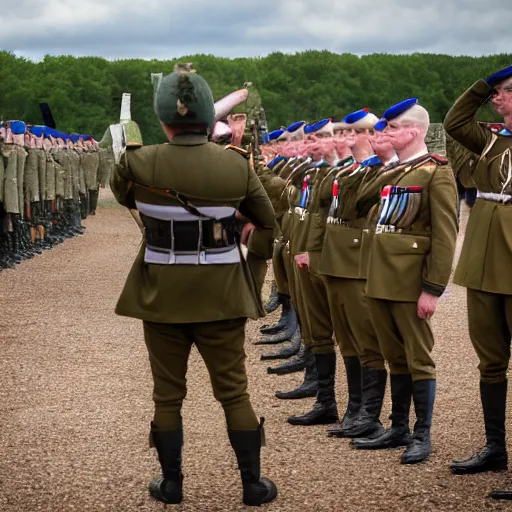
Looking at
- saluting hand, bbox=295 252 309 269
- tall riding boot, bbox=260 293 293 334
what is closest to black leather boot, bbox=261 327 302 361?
tall riding boot, bbox=260 293 293 334

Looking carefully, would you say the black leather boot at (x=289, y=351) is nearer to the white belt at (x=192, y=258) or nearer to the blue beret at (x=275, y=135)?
the blue beret at (x=275, y=135)

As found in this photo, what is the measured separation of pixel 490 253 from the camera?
203 inches

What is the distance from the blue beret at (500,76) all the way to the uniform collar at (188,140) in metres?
1.32

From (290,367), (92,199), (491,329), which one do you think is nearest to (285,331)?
(290,367)

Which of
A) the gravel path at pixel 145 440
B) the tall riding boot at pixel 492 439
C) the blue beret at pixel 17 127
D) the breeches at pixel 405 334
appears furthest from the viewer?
the blue beret at pixel 17 127

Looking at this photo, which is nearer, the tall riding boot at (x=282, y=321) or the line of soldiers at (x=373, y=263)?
the line of soldiers at (x=373, y=263)

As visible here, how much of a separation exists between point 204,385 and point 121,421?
4.03ft

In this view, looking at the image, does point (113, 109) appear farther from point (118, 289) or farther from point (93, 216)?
point (118, 289)

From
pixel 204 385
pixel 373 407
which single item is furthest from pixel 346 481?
pixel 204 385

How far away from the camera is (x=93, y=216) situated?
30.8m

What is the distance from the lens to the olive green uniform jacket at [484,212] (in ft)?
16.8

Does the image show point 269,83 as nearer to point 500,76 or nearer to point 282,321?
A: point 282,321

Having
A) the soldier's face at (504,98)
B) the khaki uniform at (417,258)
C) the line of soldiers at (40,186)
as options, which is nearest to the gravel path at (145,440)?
the khaki uniform at (417,258)

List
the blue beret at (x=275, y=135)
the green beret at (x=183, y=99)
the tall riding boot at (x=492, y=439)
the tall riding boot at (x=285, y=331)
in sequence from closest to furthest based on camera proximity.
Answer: the green beret at (x=183, y=99)
the tall riding boot at (x=492, y=439)
the tall riding boot at (x=285, y=331)
the blue beret at (x=275, y=135)
